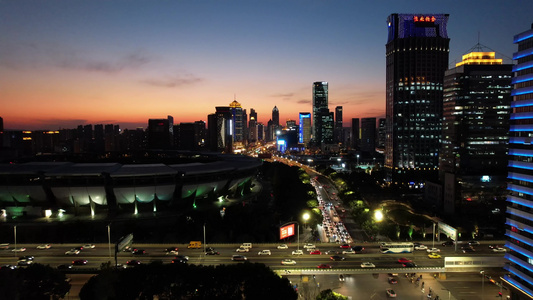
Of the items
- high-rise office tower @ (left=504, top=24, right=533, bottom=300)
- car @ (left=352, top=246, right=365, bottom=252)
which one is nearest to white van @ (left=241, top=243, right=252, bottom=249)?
car @ (left=352, top=246, right=365, bottom=252)

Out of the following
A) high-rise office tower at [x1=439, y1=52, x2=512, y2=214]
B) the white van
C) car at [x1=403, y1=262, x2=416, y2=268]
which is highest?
high-rise office tower at [x1=439, y1=52, x2=512, y2=214]

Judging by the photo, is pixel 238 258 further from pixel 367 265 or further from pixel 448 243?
pixel 448 243

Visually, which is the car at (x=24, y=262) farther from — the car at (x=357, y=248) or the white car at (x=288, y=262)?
the car at (x=357, y=248)

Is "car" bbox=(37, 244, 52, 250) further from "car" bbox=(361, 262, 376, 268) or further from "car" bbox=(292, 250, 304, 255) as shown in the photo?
"car" bbox=(361, 262, 376, 268)

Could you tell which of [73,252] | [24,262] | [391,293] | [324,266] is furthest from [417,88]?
[24,262]

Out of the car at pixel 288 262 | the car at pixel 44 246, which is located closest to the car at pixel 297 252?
the car at pixel 288 262
